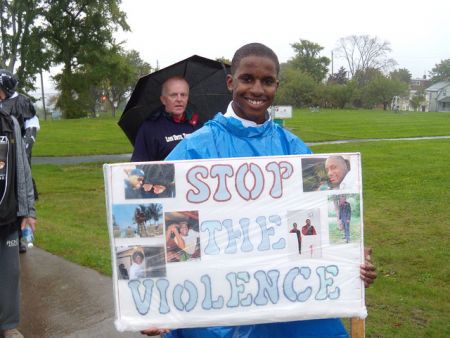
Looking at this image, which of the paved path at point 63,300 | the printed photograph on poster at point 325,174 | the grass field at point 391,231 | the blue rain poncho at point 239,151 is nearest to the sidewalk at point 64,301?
the paved path at point 63,300

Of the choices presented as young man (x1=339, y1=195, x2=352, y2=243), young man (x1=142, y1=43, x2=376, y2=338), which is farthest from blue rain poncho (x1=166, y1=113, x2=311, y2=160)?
young man (x1=339, y1=195, x2=352, y2=243)

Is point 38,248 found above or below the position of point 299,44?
below

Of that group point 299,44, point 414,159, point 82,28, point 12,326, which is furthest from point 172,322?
point 299,44

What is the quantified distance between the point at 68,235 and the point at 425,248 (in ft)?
14.0

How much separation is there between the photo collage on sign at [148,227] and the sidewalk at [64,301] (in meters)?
2.04

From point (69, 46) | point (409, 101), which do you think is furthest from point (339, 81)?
point (69, 46)

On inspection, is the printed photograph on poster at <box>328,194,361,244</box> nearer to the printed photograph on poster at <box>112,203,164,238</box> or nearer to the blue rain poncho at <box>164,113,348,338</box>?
the blue rain poncho at <box>164,113,348,338</box>

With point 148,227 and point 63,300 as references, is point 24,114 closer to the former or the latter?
point 63,300

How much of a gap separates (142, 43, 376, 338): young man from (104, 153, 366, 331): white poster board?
79 millimetres

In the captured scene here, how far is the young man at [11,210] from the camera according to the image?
143 inches

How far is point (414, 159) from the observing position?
14875 millimetres

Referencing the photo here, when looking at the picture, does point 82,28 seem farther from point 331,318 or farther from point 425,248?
point 331,318

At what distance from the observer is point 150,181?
207 centimetres

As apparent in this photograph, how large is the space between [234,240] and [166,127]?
213 cm
